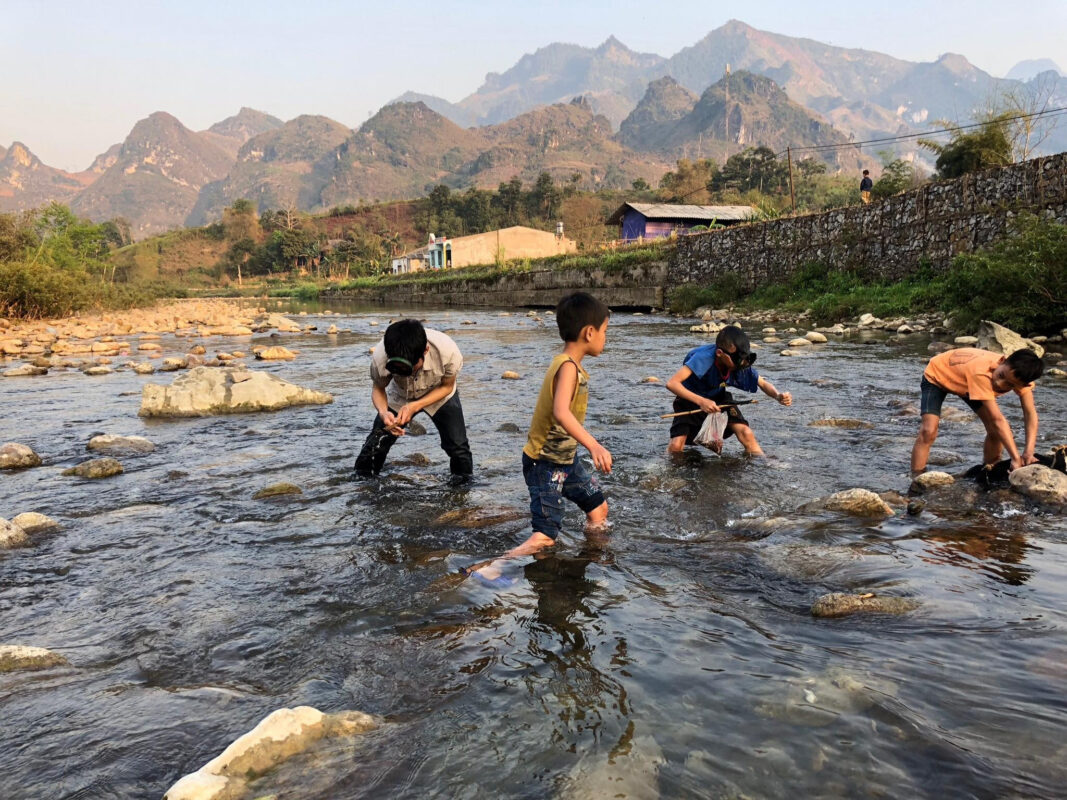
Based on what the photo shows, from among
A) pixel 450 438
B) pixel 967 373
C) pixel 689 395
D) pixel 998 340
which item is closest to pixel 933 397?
pixel 967 373

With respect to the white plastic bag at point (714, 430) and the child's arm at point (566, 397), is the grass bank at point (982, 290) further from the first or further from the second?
the child's arm at point (566, 397)

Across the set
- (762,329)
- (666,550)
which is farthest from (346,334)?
(666,550)

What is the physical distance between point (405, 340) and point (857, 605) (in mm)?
3196

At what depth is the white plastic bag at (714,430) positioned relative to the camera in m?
6.10

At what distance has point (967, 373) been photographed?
507cm

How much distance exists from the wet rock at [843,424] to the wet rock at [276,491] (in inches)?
205

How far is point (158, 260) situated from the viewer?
113 m

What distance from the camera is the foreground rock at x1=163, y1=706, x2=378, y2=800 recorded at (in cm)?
186

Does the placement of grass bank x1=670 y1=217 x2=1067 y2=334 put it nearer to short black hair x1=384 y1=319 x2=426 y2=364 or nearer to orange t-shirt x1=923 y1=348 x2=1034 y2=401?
orange t-shirt x1=923 y1=348 x2=1034 y2=401

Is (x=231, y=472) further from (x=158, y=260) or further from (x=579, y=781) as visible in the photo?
(x=158, y=260)

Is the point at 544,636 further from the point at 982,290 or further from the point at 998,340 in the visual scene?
the point at 982,290

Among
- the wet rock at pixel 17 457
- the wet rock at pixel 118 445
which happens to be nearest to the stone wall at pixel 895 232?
the wet rock at pixel 118 445

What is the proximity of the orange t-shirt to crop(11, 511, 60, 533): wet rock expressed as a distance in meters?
6.43

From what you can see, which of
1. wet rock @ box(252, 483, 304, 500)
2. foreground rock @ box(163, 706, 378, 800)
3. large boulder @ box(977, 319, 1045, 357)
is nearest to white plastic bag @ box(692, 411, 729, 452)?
wet rock @ box(252, 483, 304, 500)
